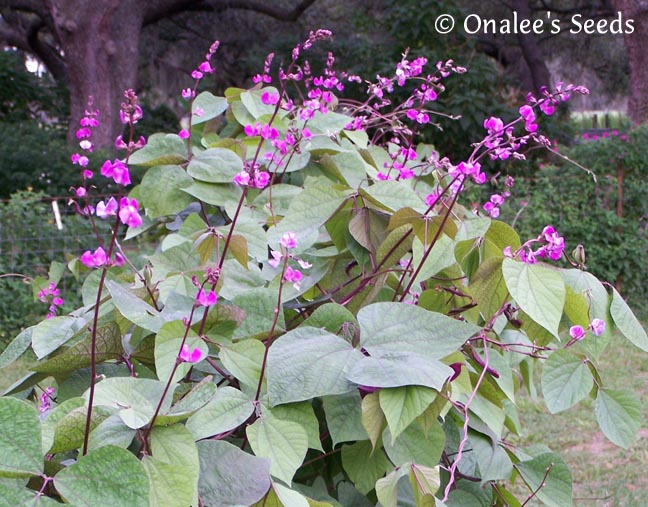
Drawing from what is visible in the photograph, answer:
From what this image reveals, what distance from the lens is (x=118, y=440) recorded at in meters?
0.81

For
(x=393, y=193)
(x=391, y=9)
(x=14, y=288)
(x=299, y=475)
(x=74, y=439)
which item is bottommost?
(x=14, y=288)

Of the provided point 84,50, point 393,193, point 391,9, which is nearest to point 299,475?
point 393,193

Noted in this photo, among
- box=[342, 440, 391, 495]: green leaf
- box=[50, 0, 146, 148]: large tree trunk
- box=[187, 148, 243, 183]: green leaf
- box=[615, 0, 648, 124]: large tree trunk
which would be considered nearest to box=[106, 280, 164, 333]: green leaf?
box=[342, 440, 391, 495]: green leaf

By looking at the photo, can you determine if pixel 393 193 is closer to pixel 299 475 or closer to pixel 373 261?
pixel 373 261

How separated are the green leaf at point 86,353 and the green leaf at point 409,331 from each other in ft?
1.11

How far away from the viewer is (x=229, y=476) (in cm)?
87

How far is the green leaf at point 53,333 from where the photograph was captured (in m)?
1.13

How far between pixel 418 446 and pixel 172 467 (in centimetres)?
37

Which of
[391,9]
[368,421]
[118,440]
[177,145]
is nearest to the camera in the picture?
[118,440]

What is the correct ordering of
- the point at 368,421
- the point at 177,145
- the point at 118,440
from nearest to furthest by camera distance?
Result: the point at 118,440 < the point at 368,421 < the point at 177,145

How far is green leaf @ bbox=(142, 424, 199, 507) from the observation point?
78 cm

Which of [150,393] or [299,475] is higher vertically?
[150,393]

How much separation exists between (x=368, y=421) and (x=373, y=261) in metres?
0.32

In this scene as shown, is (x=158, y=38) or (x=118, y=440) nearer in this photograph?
(x=118, y=440)
